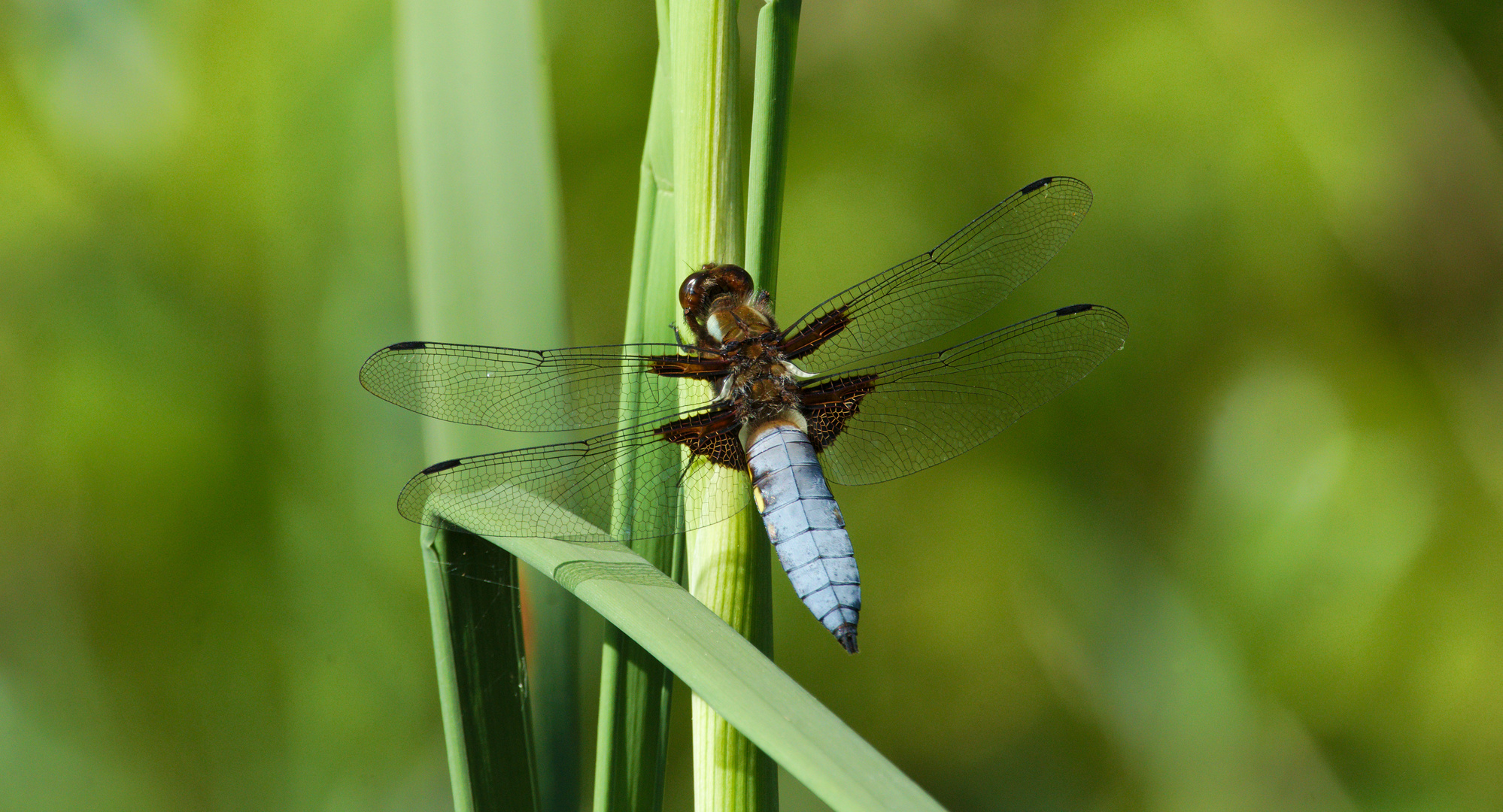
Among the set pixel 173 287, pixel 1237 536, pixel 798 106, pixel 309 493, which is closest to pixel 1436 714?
pixel 1237 536

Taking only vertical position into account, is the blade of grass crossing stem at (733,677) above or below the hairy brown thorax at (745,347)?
below

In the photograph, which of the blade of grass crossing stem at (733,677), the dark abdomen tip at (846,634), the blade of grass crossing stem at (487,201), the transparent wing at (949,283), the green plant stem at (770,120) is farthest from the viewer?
the transparent wing at (949,283)

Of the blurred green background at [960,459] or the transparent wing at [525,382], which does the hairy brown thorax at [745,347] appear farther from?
the blurred green background at [960,459]

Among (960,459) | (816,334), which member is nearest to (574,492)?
(816,334)

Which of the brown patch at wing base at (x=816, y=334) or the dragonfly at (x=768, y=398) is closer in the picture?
the dragonfly at (x=768, y=398)

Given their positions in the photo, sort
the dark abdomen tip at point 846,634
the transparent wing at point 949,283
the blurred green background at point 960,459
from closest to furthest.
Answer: the dark abdomen tip at point 846,634, the transparent wing at point 949,283, the blurred green background at point 960,459

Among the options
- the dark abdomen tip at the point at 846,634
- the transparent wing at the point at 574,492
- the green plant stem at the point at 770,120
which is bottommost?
the dark abdomen tip at the point at 846,634

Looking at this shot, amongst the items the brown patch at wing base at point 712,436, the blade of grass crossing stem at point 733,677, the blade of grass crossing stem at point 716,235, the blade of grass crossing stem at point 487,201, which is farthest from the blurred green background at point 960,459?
the blade of grass crossing stem at point 733,677
